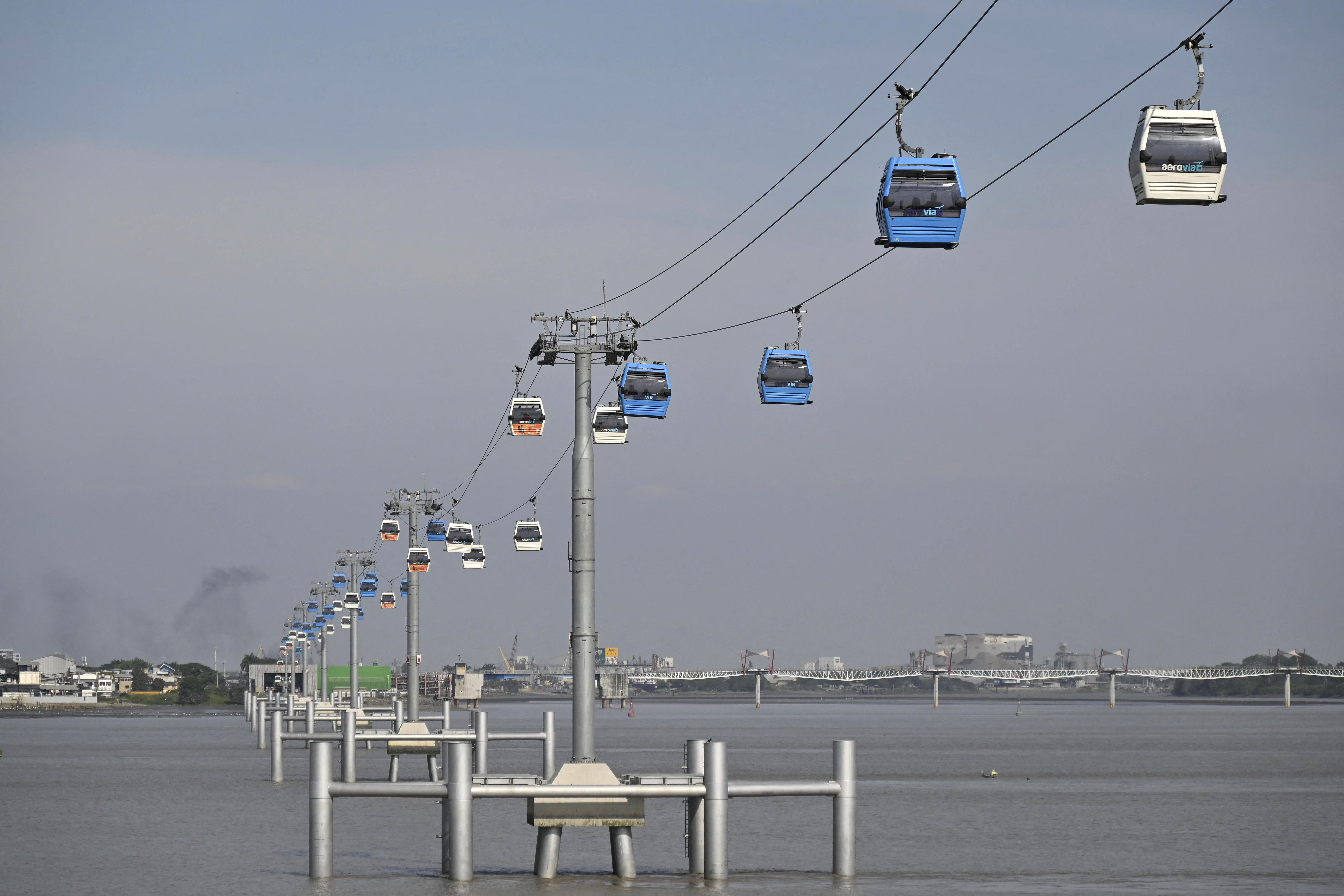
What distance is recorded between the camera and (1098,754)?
95438 mm

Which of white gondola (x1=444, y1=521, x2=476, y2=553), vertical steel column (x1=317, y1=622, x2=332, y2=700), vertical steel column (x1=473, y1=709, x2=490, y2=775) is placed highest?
white gondola (x1=444, y1=521, x2=476, y2=553)

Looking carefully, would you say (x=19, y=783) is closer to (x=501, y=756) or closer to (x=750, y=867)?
(x=501, y=756)

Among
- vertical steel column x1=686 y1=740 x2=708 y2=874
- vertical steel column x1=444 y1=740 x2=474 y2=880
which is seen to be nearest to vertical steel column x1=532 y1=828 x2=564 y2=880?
vertical steel column x1=444 y1=740 x2=474 y2=880

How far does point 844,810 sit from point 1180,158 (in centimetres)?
1036

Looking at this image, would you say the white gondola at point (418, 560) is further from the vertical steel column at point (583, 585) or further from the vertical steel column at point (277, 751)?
the vertical steel column at point (583, 585)

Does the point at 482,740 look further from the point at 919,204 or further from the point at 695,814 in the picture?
the point at 919,204

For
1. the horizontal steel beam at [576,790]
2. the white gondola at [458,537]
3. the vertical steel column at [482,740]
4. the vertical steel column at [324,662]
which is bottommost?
the vertical steel column at [324,662]

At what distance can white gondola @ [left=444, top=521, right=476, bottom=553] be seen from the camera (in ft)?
185

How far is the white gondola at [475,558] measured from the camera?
58.4 m

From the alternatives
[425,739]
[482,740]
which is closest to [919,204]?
[482,740]

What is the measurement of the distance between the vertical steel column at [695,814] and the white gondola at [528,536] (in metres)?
23.7

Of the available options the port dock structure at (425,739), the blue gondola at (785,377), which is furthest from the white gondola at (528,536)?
the blue gondola at (785,377)

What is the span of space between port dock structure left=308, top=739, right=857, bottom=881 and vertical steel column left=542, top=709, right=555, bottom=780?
13.1m

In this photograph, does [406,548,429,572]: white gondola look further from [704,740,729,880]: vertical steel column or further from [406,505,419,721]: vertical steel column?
[704,740,729,880]: vertical steel column
